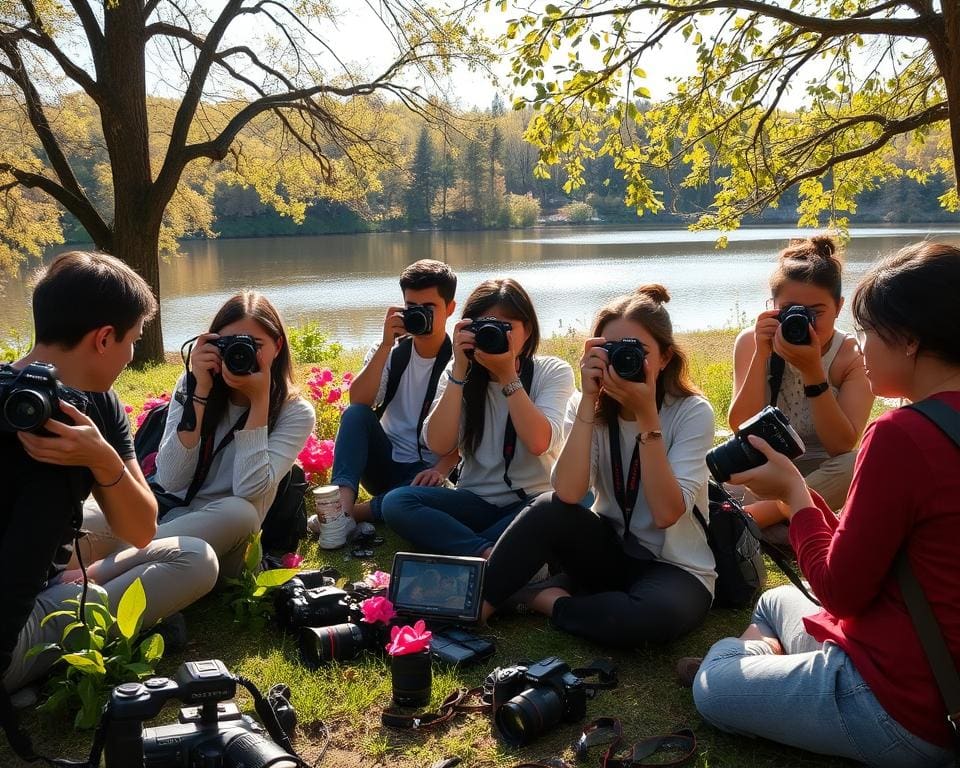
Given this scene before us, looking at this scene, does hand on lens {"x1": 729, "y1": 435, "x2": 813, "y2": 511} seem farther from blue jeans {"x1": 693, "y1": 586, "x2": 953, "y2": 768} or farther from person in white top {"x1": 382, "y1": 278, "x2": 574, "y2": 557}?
person in white top {"x1": 382, "y1": 278, "x2": 574, "y2": 557}

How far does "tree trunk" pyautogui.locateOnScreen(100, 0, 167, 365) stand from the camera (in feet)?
28.8

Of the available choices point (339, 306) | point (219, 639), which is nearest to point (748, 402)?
point (219, 639)

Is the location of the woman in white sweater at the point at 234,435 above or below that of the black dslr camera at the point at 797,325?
below

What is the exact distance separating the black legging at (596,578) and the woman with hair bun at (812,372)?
864mm

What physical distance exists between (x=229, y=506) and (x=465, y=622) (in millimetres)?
864

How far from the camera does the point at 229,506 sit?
279 centimetres

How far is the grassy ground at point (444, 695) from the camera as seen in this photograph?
6.68 ft

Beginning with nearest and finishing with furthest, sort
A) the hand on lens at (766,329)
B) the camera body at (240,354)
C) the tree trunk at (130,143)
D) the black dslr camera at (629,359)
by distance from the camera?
the black dslr camera at (629,359), the camera body at (240,354), the hand on lens at (766,329), the tree trunk at (130,143)

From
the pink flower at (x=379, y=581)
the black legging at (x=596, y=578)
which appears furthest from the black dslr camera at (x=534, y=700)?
the pink flower at (x=379, y=581)

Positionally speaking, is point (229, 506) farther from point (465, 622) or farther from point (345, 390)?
point (345, 390)

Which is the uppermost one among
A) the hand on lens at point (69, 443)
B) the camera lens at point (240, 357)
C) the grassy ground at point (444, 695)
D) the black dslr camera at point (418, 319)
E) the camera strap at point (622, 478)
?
the black dslr camera at point (418, 319)

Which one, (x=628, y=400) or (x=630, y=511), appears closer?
(x=628, y=400)

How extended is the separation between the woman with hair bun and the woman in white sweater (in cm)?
167

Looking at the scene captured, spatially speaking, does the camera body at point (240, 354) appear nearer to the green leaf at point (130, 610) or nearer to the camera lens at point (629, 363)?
the green leaf at point (130, 610)
